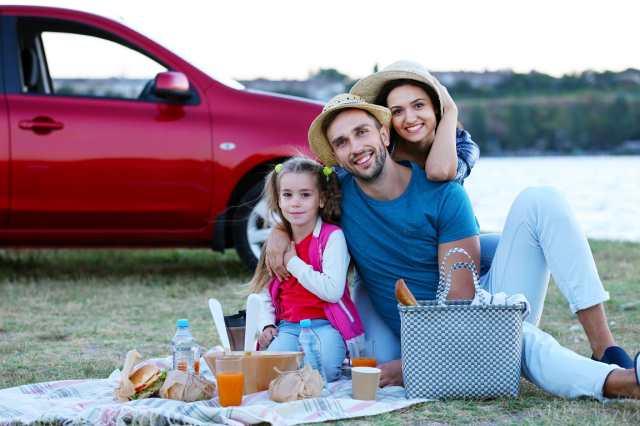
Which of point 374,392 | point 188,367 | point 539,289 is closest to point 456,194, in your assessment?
point 539,289

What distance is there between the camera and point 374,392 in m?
3.15

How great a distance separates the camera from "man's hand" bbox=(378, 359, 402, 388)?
339cm

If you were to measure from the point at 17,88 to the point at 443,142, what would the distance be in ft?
11.1

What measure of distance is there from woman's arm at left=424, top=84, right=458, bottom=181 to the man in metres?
0.06

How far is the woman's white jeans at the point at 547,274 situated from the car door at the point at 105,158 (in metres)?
2.93

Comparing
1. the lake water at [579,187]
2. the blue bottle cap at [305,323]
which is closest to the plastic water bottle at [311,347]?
the blue bottle cap at [305,323]

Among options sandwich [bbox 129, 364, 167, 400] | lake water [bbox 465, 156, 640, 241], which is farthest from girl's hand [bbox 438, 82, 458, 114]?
lake water [bbox 465, 156, 640, 241]

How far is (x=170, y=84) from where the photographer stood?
5.77 meters

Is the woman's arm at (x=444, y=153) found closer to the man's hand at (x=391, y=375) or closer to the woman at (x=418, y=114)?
the woman at (x=418, y=114)

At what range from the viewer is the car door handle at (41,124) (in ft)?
18.9

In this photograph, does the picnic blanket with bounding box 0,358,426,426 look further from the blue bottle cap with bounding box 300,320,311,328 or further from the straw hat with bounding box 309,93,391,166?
the straw hat with bounding box 309,93,391,166

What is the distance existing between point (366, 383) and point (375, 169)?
0.75 meters

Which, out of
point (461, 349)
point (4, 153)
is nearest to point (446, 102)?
point (461, 349)

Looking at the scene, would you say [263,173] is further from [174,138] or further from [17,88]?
[17,88]
